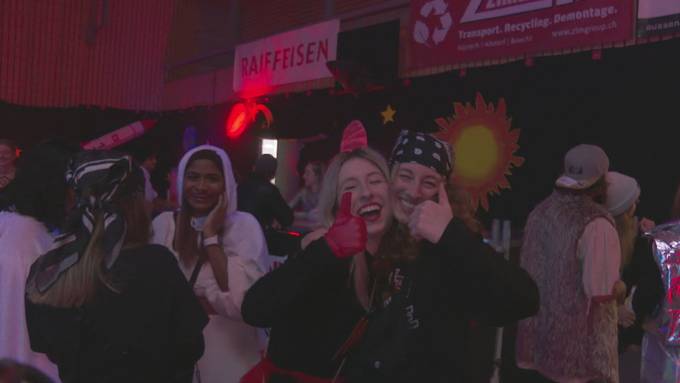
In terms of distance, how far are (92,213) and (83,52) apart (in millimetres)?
10213

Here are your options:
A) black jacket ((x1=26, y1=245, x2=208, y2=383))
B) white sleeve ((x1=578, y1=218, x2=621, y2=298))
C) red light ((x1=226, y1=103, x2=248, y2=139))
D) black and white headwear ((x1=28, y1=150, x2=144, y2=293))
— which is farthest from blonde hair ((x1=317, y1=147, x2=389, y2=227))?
red light ((x1=226, y1=103, x2=248, y2=139))

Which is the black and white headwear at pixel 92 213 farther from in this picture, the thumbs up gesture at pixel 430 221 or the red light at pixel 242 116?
the red light at pixel 242 116

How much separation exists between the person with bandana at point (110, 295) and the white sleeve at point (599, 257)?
237cm

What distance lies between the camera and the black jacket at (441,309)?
1.57 metres

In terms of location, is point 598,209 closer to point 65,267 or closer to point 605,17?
point 605,17

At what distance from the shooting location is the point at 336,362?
1.89 m

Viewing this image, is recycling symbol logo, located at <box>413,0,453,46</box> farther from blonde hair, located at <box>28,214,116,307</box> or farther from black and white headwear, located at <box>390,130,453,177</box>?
blonde hair, located at <box>28,214,116,307</box>

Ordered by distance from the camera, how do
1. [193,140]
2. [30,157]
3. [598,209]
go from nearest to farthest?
[30,157] → [598,209] → [193,140]

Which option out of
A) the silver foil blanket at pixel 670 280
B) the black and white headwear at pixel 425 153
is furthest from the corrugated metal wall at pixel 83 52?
the silver foil blanket at pixel 670 280

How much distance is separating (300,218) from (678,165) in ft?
13.0

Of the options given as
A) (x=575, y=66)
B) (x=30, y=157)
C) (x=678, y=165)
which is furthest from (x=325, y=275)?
(x=575, y=66)

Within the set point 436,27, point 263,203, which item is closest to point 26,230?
point 263,203

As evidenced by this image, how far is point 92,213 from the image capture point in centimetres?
201

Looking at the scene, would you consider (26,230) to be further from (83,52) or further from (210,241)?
(83,52)
